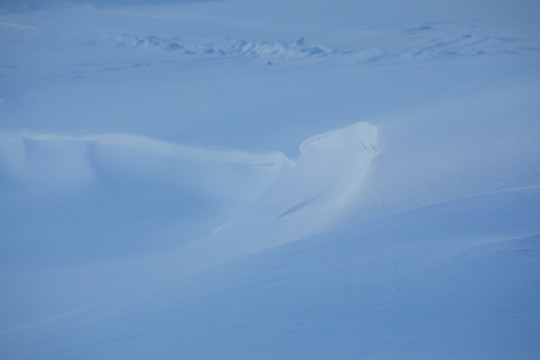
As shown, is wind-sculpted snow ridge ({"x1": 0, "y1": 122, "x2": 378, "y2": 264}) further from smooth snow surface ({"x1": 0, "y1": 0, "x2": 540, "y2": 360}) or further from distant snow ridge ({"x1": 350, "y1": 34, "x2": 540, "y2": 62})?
distant snow ridge ({"x1": 350, "y1": 34, "x2": 540, "y2": 62})

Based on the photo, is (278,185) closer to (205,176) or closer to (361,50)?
(205,176)

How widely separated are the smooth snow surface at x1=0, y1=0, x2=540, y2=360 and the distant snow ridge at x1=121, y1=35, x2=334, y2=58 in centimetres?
2

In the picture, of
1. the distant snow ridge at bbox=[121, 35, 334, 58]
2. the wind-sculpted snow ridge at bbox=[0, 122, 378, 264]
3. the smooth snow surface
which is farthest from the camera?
the distant snow ridge at bbox=[121, 35, 334, 58]

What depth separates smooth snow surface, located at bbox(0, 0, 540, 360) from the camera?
881 millimetres

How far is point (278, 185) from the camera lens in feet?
5.36

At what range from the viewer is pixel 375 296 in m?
0.90

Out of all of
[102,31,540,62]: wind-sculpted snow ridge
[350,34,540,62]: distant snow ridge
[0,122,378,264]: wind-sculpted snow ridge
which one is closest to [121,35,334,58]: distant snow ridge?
[102,31,540,62]: wind-sculpted snow ridge

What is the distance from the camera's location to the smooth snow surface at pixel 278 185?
34.7 inches

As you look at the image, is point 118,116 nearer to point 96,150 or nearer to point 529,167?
point 96,150

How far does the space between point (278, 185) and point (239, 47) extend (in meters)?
1.53

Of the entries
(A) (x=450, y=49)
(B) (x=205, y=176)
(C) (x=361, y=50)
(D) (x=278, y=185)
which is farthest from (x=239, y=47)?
(D) (x=278, y=185)

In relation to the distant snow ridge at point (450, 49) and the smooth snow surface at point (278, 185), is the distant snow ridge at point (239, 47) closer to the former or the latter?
the smooth snow surface at point (278, 185)

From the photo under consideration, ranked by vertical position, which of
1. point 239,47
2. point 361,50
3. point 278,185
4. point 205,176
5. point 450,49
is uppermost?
point 239,47

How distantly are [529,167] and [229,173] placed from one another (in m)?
0.99
